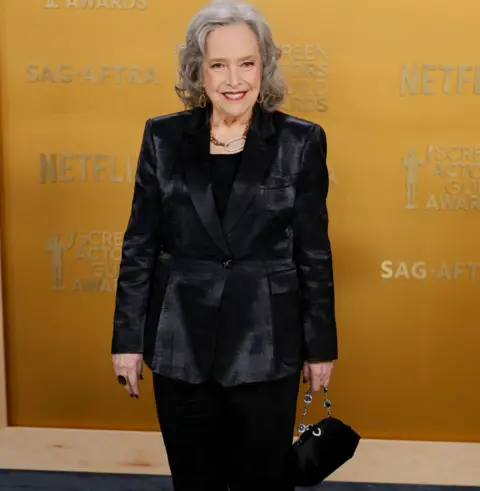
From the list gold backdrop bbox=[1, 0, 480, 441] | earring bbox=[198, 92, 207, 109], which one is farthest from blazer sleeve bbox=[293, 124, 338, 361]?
gold backdrop bbox=[1, 0, 480, 441]

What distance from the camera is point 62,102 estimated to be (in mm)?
2914

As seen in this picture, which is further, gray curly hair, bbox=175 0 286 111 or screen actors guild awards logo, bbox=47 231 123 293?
screen actors guild awards logo, bbox=47 231 123 293

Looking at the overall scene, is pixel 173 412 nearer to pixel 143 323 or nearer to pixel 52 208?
pixel 143 323

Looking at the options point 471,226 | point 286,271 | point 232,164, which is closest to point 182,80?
point 232,164

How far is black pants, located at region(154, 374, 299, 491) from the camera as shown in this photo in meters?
1.82

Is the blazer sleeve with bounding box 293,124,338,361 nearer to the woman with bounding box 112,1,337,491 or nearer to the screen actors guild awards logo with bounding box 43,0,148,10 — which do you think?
the woman with bounding box 112,1,337,491

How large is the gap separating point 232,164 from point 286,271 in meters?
0.29

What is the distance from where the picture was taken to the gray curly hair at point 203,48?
1.71 m

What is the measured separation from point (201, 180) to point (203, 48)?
31 centimetres

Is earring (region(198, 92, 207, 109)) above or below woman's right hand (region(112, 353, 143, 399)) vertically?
above

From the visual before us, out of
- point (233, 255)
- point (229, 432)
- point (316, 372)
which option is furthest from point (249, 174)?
point (229, 432)

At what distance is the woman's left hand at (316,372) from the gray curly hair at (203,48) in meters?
0.65

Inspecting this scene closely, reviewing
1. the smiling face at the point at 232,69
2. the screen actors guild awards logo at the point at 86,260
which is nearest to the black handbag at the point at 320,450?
the smiling face at the point at 232,69

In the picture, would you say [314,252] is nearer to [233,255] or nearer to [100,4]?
[233,255]
